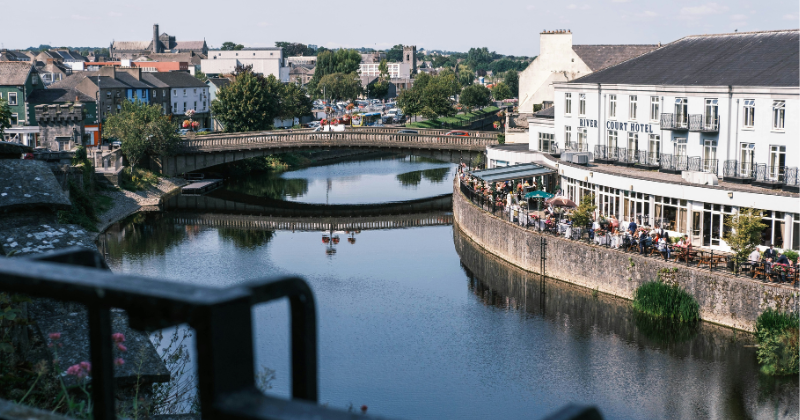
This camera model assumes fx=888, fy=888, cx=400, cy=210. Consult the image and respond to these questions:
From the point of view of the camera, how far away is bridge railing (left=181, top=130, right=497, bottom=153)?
205ft

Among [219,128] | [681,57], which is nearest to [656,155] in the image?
[681,57]

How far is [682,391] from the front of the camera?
74.7ft

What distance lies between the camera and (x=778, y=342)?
2409 cm

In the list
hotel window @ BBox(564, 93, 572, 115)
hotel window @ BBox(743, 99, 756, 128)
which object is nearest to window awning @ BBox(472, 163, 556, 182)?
hotel window @ BBox(564, 93, 572, 115)

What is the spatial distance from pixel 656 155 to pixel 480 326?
14955 mm

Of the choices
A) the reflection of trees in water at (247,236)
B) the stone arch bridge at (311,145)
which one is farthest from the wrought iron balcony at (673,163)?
the stone arch bridge at (311,145)

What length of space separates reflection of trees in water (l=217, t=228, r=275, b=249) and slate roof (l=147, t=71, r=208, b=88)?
54.0 metres

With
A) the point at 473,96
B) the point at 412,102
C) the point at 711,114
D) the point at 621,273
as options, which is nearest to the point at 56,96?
the point at 412,102

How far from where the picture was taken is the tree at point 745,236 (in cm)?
2823

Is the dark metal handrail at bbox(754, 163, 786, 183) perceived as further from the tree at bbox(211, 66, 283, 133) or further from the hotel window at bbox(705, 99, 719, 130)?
the tree at bbox(211, 66, 283, 133)

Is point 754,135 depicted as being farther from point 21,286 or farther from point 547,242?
point 21,286

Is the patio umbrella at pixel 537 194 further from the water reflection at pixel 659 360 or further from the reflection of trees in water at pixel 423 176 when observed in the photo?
the reflection of trees in water at pixel 423 176

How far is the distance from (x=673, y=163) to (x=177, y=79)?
7501 centimetres

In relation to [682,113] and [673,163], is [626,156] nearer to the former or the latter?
[673,163]
